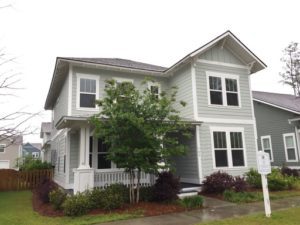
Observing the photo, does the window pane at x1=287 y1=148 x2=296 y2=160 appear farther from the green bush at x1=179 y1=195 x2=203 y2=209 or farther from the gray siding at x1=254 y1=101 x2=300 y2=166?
the green bush at x1=179 y1=195 x2=203 y2=209

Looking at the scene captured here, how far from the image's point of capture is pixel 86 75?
1301 centimetres

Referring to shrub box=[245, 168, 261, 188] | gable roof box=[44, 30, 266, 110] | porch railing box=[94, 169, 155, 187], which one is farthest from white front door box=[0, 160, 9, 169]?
shrub box=[245, 168, 261, 188]

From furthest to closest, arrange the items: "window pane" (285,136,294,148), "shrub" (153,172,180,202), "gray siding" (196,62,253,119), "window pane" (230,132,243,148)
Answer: "window pane" (285,136,294,148)
"window pane" (230,132,243,148)
"gray siding" (196,62,253,119)
"shrub" (153,172,180,202)

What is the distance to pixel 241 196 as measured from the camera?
10031mm

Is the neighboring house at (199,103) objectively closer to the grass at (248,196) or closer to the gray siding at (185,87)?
the gray siding at (185,87)

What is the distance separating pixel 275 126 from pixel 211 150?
8.22 meters

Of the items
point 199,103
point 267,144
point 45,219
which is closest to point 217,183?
point 199,103

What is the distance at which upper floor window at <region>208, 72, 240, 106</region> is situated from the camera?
45.0ft

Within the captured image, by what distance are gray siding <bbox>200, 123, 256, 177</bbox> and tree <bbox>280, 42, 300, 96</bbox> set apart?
20.6m

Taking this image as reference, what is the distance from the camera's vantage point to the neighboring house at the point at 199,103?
1233 centimetres

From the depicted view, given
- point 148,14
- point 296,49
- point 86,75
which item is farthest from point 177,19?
point 296,49

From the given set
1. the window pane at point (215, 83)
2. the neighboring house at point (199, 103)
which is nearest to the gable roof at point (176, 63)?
the neighboring house at point (199, 103)

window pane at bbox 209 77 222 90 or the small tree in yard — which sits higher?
window pane at bbox 209 77 222 90

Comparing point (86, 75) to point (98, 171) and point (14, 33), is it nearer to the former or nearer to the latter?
point (98, 171)
